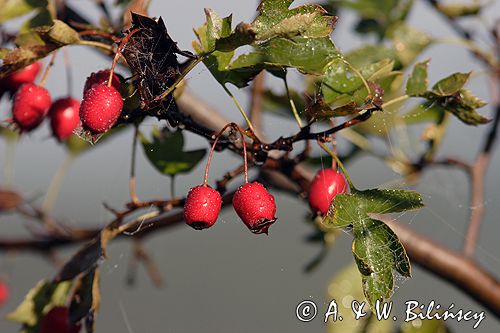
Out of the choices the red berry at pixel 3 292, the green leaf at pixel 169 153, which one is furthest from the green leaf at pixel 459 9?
the red berry at pixel 3 292

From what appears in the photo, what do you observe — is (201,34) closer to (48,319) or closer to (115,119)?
(115,119)

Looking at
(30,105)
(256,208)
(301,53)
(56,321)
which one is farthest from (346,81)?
(56,321)

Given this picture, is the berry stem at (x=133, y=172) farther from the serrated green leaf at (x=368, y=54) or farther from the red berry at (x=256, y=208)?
the serrated green leaf at (x=368, y=54)

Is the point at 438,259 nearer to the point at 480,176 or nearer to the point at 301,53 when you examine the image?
the point at 480,176

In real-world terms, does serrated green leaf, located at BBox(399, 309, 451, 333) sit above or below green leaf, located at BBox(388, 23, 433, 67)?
below

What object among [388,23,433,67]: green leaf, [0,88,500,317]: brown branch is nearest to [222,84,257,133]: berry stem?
[0,88,500,317]: brown branch

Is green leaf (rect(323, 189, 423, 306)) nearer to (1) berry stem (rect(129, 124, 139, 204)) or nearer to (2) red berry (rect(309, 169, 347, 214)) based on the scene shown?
(2) red berry (rect(309, 169, 347, 214))
